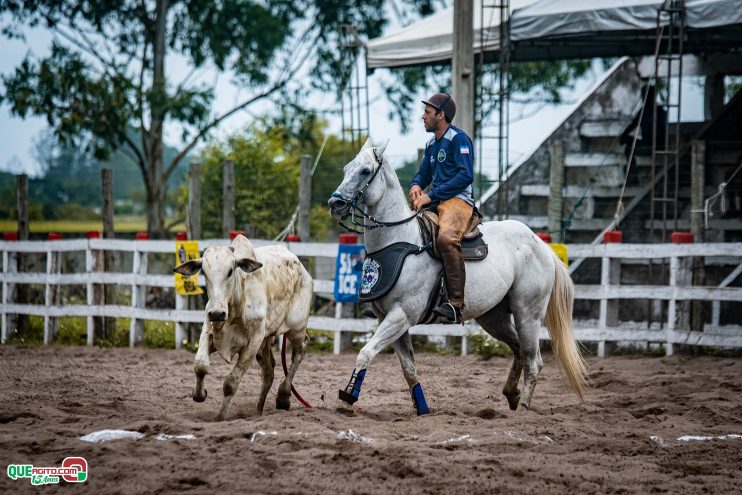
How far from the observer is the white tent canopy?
12602 mm

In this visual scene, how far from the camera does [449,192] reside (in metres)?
7.89

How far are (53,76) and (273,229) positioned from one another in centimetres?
630

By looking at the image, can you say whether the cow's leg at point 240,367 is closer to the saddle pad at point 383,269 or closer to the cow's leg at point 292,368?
the cow's leg at point 292,368

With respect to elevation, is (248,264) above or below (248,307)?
above

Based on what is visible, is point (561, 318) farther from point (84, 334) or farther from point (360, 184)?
point (84, 334)

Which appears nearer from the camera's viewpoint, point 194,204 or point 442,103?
point 442,103

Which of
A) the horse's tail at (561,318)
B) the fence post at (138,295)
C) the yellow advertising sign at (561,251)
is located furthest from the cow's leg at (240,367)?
the fence post at (138,295)

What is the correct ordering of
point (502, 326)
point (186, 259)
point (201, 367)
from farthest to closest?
point (186, 259), point (502, 326), point (201, 367)

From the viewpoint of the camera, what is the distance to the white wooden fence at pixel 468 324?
11305 millimetres

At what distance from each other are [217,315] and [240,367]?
67 centimetres

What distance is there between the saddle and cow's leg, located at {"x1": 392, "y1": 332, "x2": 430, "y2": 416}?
2.60 ft

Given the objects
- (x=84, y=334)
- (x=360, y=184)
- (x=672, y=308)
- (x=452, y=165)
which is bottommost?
(x=84, y=334)

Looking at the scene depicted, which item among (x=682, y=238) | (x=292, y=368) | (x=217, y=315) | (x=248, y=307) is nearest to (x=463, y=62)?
(x=682, y=238)

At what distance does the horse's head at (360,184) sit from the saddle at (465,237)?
537 millimetres
